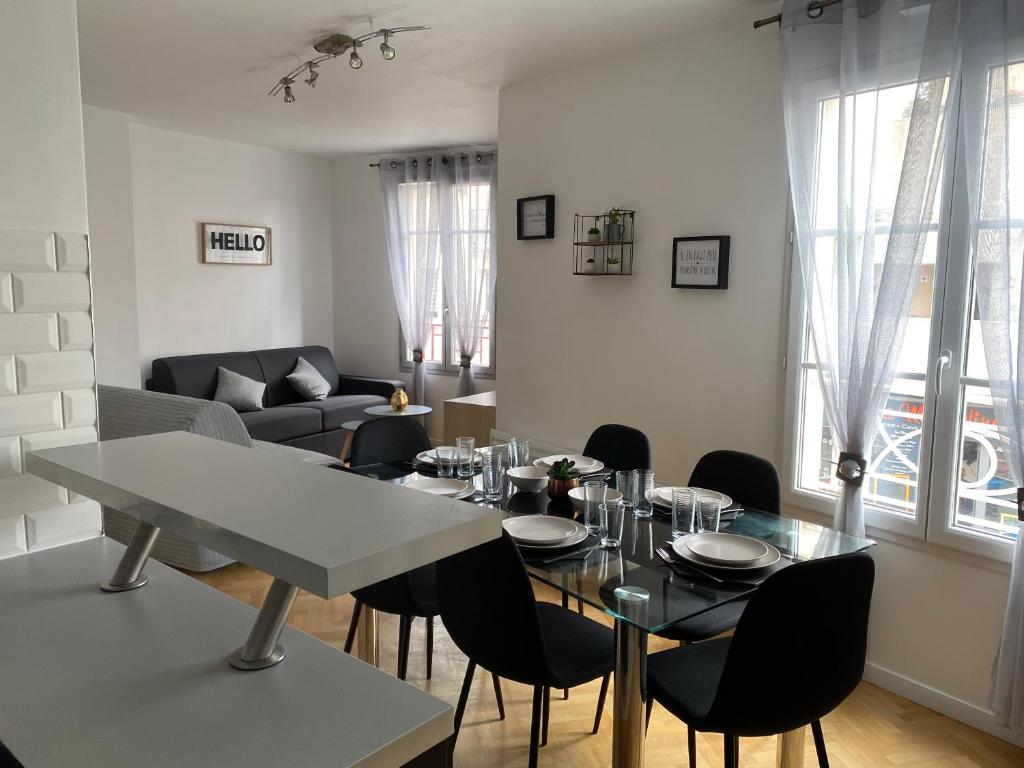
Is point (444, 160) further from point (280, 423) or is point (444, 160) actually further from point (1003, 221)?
point (1003, 221)

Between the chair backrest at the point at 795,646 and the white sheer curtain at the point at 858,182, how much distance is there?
121 centimetres

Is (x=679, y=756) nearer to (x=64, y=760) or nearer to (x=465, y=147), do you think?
(x=64, y=760)

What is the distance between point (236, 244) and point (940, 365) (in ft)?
17.8

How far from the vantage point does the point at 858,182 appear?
107 inches

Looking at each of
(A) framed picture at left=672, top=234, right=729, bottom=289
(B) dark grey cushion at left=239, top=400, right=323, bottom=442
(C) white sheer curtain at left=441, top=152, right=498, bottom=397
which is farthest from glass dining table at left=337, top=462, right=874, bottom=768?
(C) white sheer curtain at left=441, top=152, right=498, bottom=397

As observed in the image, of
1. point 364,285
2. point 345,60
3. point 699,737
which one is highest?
point 345,60

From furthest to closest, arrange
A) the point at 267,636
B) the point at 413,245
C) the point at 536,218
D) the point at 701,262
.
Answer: the point at 413,245, the point at 536,218, the point at 701,262, the point at 267,636

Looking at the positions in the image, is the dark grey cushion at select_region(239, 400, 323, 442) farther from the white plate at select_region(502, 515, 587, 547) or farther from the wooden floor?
the white plate at select_region(502, 515, 587, 547)

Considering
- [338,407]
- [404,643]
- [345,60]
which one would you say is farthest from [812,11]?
[338,407]

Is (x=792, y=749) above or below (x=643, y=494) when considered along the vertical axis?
below

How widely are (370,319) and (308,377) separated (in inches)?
35.6

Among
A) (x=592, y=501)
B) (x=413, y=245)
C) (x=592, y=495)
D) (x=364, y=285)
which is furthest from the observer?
(x=364, y=285)

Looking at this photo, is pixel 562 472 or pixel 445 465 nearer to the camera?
pixel 562 472

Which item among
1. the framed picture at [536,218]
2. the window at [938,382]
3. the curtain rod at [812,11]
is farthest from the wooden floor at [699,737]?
the curtain rod at [812,11]
